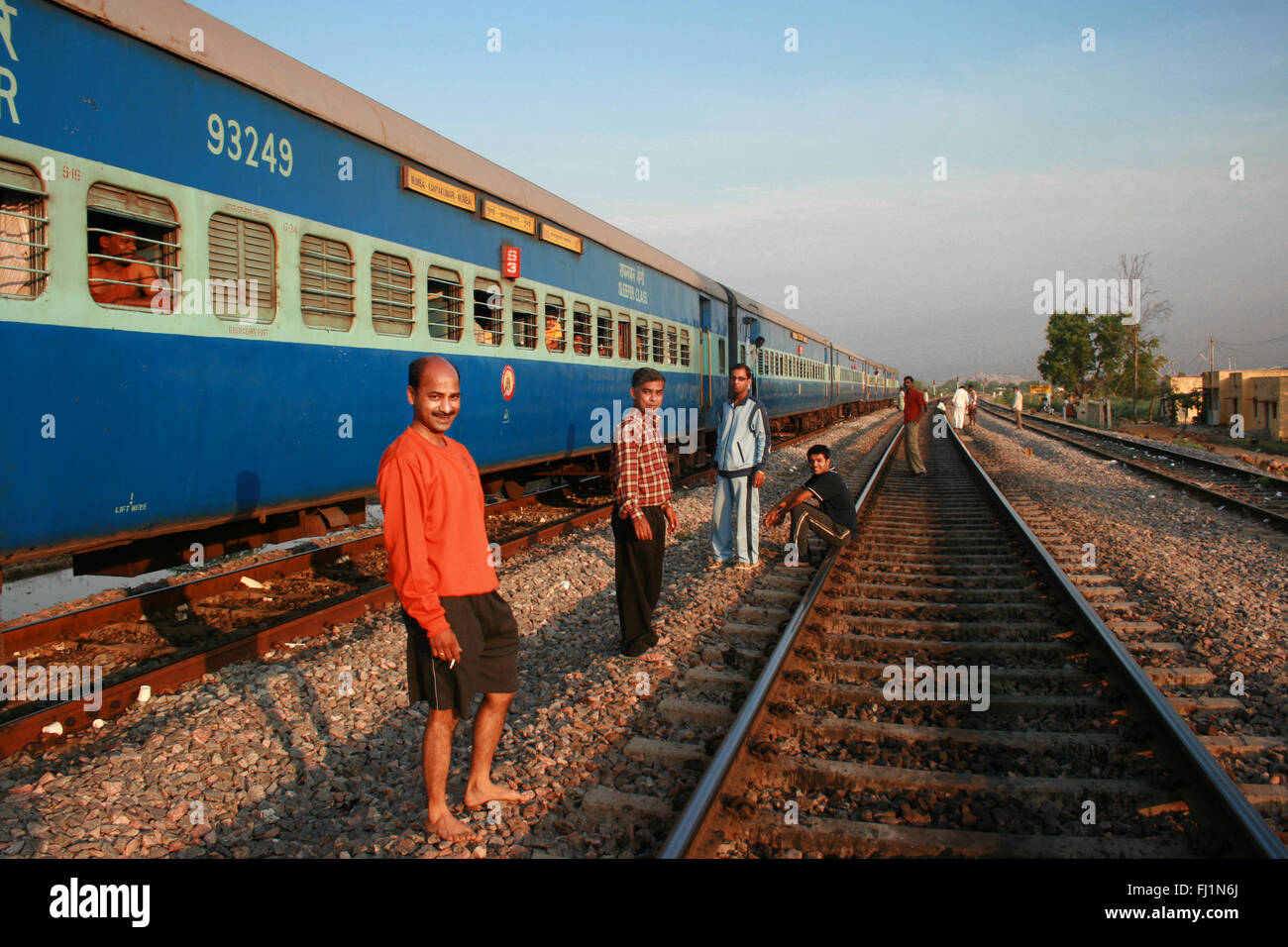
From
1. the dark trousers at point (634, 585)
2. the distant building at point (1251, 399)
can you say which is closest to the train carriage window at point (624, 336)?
the dark trousers at point (634, 585)

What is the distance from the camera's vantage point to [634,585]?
17.0ft

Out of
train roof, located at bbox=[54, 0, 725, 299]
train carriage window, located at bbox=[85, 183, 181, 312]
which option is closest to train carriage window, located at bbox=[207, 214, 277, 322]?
train carriage window, located at bbox=[85, 183, 181, 312]

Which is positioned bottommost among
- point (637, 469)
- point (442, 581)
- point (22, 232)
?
point (442, 581)

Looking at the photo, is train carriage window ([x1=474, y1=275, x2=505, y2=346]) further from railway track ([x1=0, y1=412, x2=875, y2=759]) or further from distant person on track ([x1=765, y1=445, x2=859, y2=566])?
distant person on track ([x1=765, y1=445, x2=859, y2=566])

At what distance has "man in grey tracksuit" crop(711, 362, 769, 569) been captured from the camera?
729 cm

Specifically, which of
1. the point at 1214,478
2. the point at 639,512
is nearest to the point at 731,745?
the point at 639,512

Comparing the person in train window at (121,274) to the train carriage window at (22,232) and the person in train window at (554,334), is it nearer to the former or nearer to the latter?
the train carriage window at (22,232)

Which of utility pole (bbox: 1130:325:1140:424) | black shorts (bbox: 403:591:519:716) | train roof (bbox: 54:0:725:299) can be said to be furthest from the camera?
utility pole (bbox: 1130:325:1140:424)

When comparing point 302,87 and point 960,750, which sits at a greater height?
point 302,87

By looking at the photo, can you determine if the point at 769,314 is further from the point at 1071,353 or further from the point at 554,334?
the point at 1071,353

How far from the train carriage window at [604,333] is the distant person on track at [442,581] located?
309 inches

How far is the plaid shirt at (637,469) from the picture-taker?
5195mm

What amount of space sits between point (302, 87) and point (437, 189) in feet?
5.21
